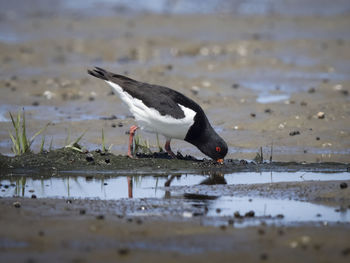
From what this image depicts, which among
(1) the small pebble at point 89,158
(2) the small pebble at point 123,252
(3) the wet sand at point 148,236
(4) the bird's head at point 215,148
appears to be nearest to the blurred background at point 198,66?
(1) the small pebble at point 89,158

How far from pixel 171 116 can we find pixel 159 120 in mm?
181

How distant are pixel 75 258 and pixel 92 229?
2.58ft

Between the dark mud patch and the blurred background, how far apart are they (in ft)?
1.47

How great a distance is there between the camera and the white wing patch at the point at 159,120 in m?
9.78

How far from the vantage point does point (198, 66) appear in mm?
17469

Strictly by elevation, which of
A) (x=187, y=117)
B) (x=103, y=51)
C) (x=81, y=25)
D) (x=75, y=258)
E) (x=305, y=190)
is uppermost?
(x=81, y=25)

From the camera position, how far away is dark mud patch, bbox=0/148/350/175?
31.3 feet

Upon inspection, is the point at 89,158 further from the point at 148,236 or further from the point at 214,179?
the point at 148,236

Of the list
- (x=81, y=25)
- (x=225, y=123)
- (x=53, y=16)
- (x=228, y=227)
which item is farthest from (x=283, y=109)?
(x=53, y=16)

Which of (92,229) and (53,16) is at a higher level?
(53,16)

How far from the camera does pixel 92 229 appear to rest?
679cm

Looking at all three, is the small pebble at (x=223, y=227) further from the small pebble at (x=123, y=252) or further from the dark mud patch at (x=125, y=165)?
the dark mud patch at (x=125, y=165)

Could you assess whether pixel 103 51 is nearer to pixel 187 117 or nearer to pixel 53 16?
pixel 53 16

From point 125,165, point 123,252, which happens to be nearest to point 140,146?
point 125,165
